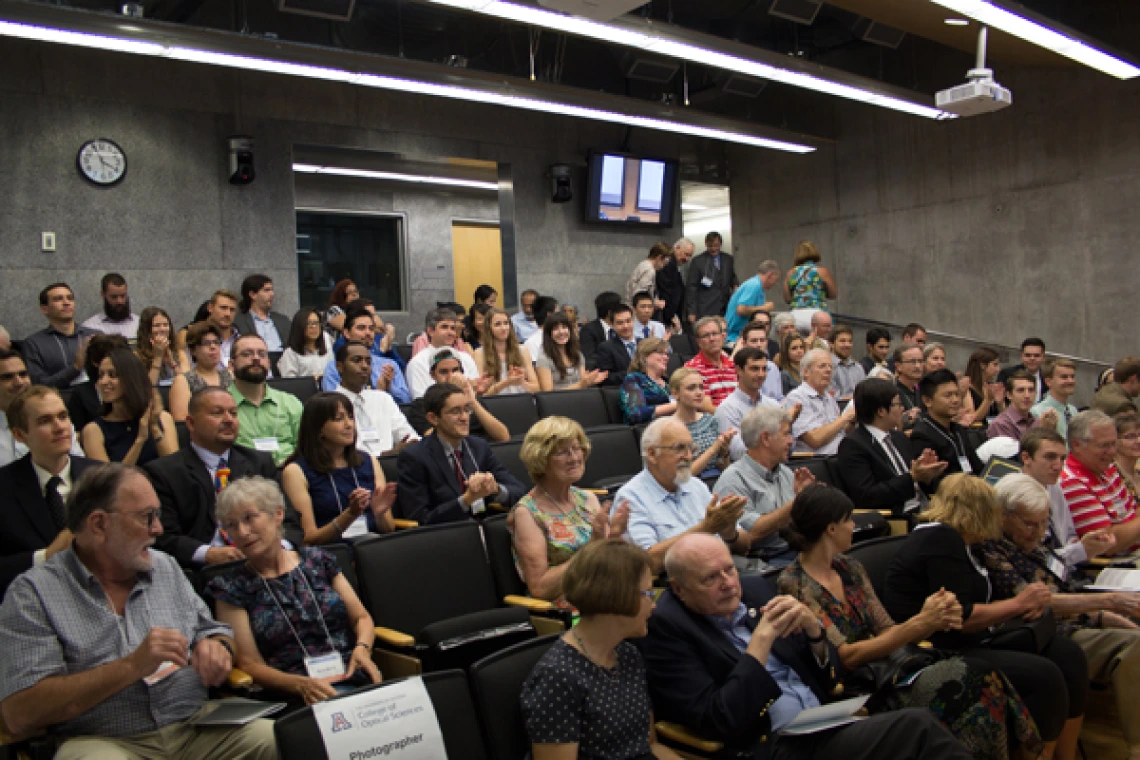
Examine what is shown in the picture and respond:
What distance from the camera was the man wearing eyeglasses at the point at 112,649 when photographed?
2.09 metres

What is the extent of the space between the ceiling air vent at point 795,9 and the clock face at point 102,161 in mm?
5626

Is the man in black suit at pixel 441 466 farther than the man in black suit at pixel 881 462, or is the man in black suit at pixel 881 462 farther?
the man in black suit at pixel 881 462

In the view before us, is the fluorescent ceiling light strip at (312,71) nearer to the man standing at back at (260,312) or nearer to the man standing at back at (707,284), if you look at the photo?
the man standing at back at (707,284)

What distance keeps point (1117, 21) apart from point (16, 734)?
9.87 metres

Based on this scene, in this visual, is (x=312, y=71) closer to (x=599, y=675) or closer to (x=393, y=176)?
(x=393, y=176)

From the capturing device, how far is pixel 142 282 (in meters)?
7.60

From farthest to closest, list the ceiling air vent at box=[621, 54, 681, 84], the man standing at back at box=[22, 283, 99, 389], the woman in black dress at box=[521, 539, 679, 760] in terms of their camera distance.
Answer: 1. the ceiling air vent at box=[621, 54, 681, 84]
2. the man standing at back at box=[22, 283, 99, 389]
3. the woman in black dress at box=[521, 539, 679, 760]

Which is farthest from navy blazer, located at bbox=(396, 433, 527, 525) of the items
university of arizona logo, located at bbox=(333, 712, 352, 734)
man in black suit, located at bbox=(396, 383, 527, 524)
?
university of arizona logo, located at bbox=(333, 712, 352, 734)

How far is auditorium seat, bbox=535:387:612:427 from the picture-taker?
573 centimetres

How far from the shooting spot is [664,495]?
11.1 ft

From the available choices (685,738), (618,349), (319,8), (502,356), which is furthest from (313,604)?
(319,8)

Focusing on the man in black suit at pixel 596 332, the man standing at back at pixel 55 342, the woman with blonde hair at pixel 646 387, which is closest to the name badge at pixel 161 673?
the woman with blonde hair at pixel 646 387

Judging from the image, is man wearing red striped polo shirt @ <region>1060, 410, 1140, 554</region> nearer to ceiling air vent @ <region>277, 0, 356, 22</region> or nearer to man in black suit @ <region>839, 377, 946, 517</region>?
man in black suit @ <region>839, 377, 946, 517</region>

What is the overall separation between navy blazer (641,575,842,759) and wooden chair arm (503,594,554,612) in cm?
48
